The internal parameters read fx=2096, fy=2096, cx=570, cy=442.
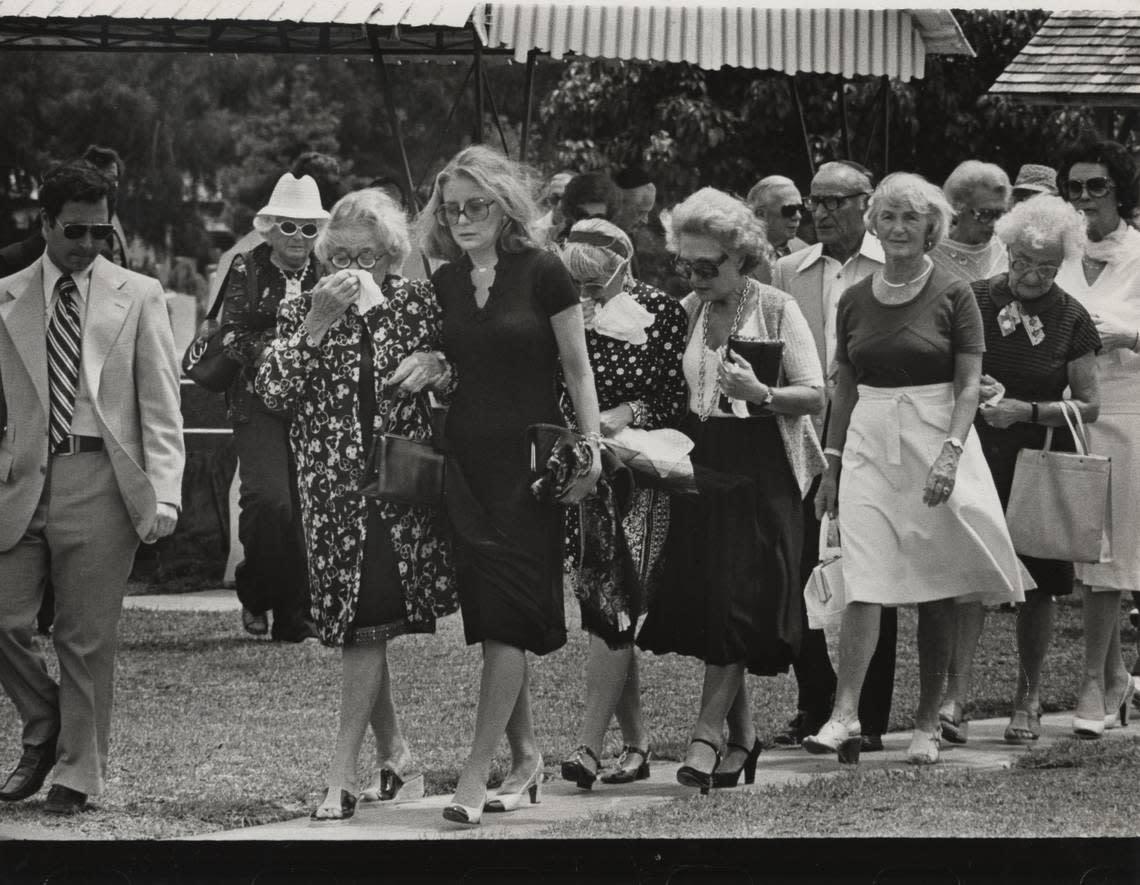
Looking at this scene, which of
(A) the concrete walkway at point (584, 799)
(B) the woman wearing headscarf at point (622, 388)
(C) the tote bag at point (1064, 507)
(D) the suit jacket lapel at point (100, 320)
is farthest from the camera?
(C) the tote bag at point (1064, 507)

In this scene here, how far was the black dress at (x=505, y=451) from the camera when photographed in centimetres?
618

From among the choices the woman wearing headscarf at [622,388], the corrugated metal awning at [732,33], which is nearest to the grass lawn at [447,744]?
the woman wearing headscarf at [622,388]

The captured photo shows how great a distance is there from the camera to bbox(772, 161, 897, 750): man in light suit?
→ 7.70 metres

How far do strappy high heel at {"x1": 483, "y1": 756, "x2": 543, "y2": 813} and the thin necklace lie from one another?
1.25m

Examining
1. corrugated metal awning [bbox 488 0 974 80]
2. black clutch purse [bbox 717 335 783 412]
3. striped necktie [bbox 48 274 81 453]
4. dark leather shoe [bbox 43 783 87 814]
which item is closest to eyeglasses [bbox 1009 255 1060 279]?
corrugated metal awning [bbox 488 0 974 80]

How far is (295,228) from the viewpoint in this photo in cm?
822

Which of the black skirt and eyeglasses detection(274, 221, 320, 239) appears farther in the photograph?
eyeglasses detection(274, 221, 320, 239)

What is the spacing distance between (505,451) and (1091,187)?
117 inches

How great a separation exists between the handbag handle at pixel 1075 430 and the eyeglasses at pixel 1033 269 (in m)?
0.47

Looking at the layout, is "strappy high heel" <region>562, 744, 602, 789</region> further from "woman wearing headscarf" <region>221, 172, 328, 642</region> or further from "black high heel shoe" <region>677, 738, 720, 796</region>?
"woman wearing headscarf" <region>221, 172, 328, 642</region>

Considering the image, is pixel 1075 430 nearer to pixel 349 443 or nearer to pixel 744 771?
pixel 744 771

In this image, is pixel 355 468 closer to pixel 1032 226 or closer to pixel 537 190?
pixel 537 190

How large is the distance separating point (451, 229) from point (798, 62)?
1.36 metres

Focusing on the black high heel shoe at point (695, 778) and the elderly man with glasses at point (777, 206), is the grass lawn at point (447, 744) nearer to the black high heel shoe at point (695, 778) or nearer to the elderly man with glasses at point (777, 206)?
the black high heel shoe at point (695, 778)
